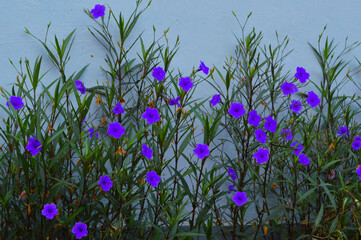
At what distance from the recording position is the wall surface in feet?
6.32

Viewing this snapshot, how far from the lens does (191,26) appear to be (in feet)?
6.97

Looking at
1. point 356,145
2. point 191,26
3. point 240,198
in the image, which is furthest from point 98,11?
point 356,145

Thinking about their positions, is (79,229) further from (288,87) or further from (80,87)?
(288,87)

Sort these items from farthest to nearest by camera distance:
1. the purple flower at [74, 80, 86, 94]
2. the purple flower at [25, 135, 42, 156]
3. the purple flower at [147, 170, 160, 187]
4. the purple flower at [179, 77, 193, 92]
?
the purple flower at [74, 80, 86, 94], the purple flower at [179, 77, 193, 92], the purple flower at [147, 170, 160, 187], the purple flower at [25, 135, 42, 156]

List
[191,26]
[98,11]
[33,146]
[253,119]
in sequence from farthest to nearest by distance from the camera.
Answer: [191,26], [98,11], [253,119], [33,146]

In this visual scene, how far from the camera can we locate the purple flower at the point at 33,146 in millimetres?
1521

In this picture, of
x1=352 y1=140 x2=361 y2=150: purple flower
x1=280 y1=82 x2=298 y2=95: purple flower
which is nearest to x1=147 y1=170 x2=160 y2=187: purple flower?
x1=280 y1=82 x2=298 y2=95: purple flower

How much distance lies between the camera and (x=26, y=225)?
5.51 feet

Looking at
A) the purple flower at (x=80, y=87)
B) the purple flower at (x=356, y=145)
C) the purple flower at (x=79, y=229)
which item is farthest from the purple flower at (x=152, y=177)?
the purple flower at (x=356, y=145)

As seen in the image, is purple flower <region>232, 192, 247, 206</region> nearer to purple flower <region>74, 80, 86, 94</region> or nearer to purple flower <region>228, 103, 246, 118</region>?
purple flower <region>228, 103, 246, 118</region>

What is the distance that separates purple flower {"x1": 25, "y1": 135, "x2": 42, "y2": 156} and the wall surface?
0.45m

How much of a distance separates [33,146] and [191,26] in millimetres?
946

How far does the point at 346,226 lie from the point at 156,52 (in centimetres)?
105

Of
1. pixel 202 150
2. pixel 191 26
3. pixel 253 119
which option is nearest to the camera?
pixel 202 150
